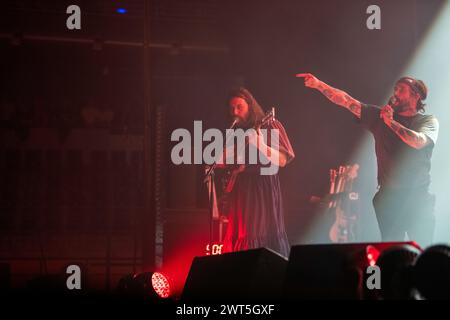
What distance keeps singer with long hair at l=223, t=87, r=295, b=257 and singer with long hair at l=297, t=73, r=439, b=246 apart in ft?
2.87

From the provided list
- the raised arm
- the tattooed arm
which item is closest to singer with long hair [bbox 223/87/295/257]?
the raised arm

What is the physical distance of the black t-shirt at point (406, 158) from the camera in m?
4.87

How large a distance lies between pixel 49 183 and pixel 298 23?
316 cm

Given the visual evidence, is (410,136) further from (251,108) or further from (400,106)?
(251,108)

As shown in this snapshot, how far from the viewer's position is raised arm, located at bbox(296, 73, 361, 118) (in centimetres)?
500

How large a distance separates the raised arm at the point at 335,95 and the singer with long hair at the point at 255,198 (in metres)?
0.51

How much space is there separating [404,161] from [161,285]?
2761 mm

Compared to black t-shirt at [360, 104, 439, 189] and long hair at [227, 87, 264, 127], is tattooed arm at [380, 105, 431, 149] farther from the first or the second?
long hair at [227, 87, 264, 127]

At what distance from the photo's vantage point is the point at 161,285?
3201 millimetres

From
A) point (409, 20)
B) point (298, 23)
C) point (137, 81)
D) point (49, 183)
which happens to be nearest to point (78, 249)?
point (49, 183)

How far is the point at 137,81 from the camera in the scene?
5.93 m

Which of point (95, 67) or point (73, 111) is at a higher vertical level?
point (95, 67)

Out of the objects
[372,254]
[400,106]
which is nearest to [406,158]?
[400,106]
